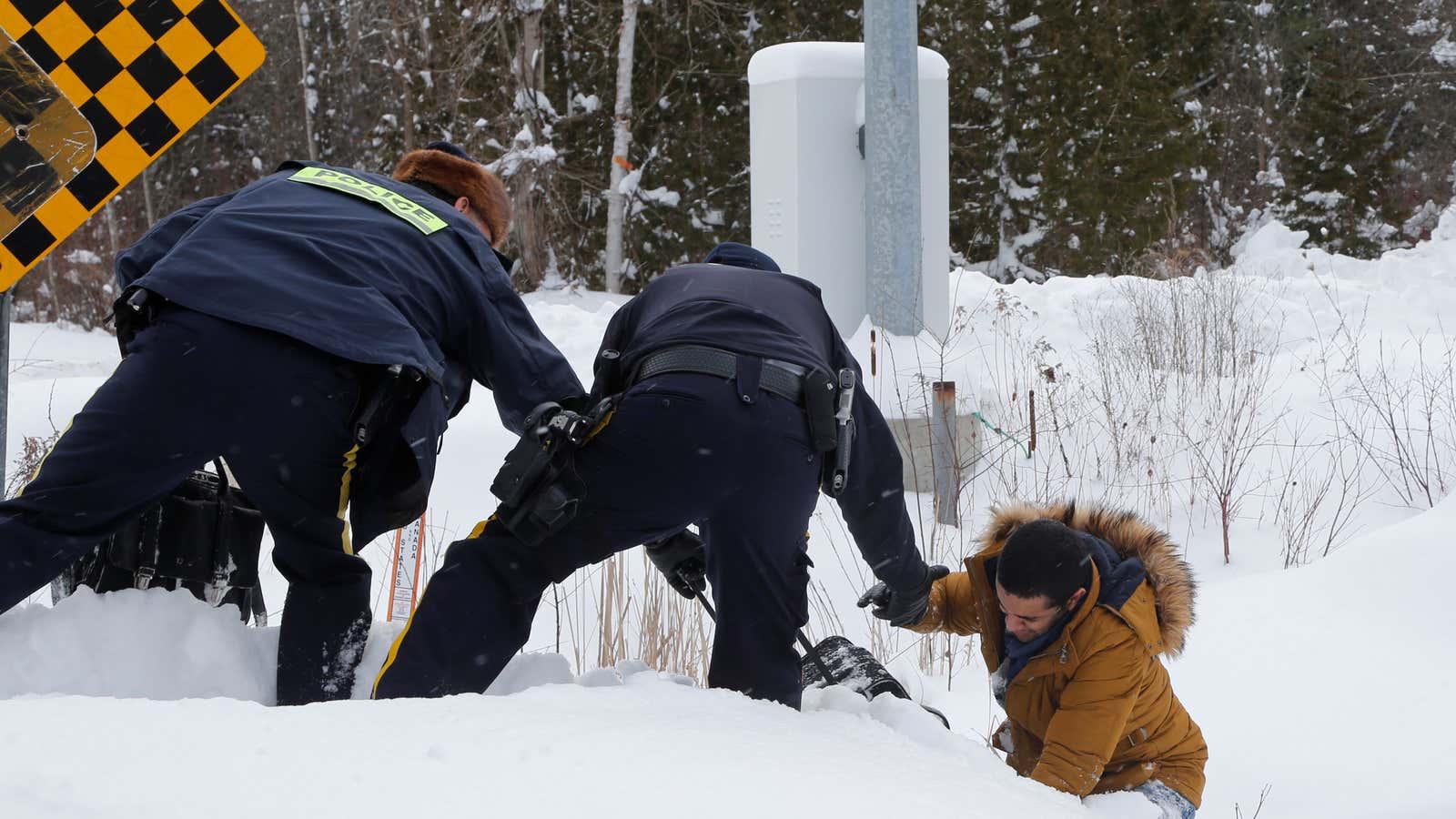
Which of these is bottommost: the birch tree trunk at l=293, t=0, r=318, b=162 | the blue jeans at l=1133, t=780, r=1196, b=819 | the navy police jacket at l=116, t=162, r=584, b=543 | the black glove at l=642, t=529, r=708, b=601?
the blue jeans at l=1133, t=780, r=1196, b=819

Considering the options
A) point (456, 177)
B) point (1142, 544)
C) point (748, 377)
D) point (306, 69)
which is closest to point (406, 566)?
point (456, 177)

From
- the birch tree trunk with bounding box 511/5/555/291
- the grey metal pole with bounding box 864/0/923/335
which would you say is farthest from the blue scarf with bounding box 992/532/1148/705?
the birch tree trunk with bounding box 511/5/555/291

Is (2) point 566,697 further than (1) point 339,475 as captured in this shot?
No

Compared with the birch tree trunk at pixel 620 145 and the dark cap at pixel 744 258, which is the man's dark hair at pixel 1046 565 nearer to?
the dark cap at pixel 744 258

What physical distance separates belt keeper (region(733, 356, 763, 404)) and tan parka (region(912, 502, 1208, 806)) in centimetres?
77

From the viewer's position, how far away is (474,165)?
2.69 metres

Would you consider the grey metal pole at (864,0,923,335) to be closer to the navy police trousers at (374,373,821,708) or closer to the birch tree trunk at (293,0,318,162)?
the navy police trousers at (374,373,821,708)

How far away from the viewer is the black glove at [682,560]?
266 centimetres

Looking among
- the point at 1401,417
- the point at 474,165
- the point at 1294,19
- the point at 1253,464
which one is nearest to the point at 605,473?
the point at 474,165

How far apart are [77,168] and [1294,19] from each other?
66.1 feet

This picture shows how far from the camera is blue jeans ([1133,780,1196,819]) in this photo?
8.27 ft

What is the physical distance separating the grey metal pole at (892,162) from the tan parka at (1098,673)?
8.09 feet

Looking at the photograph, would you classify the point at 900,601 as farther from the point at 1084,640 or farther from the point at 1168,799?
the point at 1168,799

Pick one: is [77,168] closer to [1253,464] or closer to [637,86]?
[1253,464]
